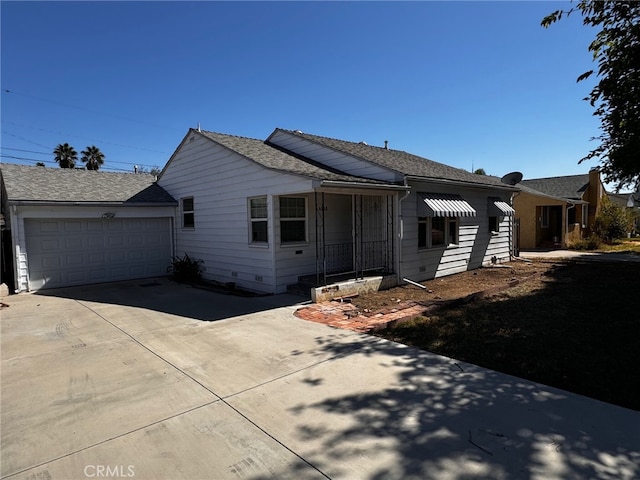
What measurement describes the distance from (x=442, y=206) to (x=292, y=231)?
14.5ft

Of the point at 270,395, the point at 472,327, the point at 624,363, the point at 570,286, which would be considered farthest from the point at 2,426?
the point at 570,286

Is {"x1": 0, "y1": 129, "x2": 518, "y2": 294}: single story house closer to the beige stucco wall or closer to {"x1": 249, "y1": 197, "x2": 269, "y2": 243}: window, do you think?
{"x1": 249, "y1": 197, "x2": 269, "y2": 243}: window

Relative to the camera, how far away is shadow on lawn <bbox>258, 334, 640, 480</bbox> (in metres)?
2.68

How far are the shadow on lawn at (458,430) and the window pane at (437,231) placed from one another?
7.55 metres

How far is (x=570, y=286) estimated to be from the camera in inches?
383

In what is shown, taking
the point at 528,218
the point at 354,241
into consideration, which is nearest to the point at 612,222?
the point at 528,218

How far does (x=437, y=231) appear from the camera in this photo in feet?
38.7

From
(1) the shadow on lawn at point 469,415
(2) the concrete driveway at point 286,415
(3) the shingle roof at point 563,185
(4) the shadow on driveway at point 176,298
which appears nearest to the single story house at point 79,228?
(4) the shadow on driveway at point 176,298

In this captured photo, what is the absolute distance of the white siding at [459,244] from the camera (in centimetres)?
1034

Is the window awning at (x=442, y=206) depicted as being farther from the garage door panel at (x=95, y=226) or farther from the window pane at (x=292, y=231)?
the garage door panel at (x=95, y=226)

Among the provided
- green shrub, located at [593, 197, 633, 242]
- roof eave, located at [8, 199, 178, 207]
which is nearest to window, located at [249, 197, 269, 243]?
roof eave, located at [8, 199, 178, 207]

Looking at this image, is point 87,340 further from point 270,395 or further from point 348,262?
point 348,262

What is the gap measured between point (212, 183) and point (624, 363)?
418 inches

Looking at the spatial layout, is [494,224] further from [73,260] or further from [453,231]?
[73,260]
